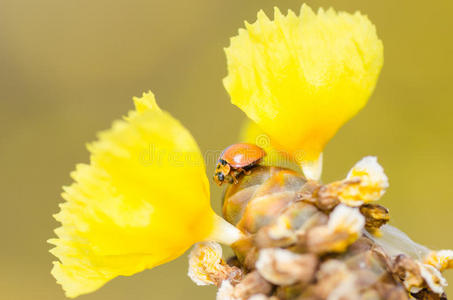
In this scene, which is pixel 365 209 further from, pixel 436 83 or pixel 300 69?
pixel 436 83

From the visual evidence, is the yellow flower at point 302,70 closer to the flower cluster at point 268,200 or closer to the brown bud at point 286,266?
the flower cluster at point 268,200

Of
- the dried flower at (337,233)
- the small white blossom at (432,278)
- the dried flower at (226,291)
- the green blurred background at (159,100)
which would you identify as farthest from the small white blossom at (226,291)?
the green blurred background at (159,100)

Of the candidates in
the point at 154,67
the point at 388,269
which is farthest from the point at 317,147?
the point at 154,67

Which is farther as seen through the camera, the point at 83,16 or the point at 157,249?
the point at 83,16

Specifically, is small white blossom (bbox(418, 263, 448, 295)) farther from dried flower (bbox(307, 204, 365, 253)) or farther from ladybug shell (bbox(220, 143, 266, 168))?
ladybug shell (bbox(220, 143, 266, 168))

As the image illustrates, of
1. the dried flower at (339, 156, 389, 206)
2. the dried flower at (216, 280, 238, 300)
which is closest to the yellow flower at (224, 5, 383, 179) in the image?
the dried flower at (339, 156, 389, 206)

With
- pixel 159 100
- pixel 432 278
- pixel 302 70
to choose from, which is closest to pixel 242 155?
pixel 302 70

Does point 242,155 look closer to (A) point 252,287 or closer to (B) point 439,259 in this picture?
(A) point 252,287
